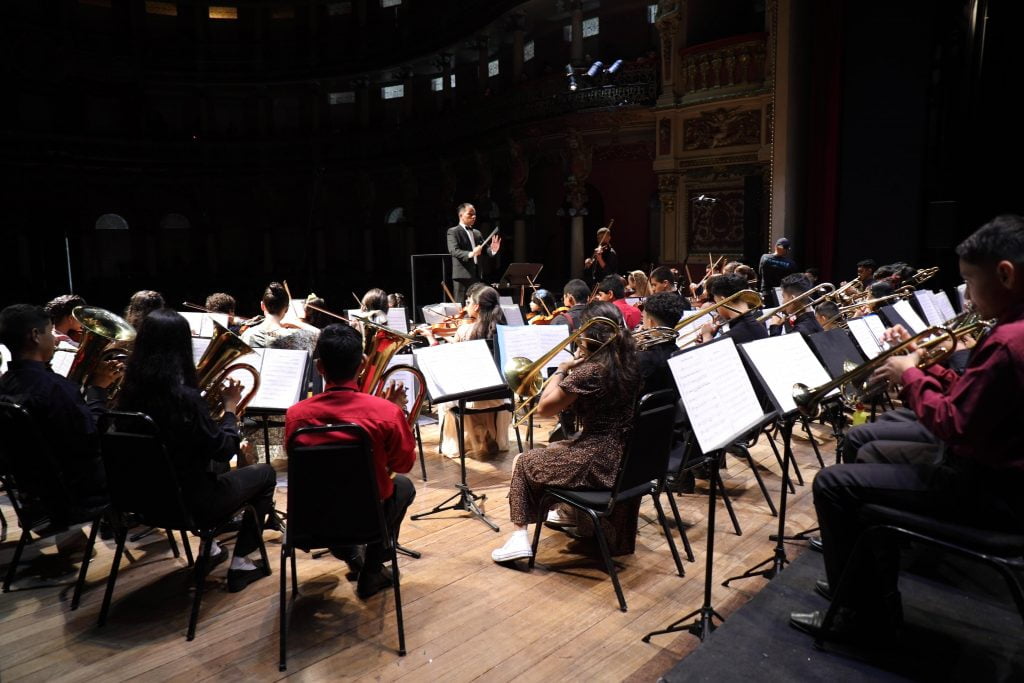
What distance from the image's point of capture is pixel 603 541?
3.08 m

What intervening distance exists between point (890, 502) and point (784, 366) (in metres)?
0.73

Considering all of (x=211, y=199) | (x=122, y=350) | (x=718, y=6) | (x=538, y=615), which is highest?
(x=718, y=6)

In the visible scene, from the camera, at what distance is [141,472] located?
2.83m

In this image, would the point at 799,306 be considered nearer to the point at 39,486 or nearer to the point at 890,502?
the point at 890,502

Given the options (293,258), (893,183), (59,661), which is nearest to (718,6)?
(893,183)

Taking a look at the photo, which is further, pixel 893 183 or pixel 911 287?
pixel 893 183

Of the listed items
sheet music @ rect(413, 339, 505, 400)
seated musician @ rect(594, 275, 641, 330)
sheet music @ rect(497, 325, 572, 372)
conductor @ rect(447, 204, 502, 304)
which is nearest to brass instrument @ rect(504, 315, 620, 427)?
sheet music @ rect(413, 339, 505, 400)

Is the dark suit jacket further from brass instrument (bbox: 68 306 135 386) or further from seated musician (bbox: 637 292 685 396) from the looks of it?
brass instrument (bbox: 68 306 135 386)

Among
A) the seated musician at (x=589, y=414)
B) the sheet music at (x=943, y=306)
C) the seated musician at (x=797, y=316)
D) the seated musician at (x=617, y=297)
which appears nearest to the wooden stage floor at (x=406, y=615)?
the seated musician at (x=589, y=414)

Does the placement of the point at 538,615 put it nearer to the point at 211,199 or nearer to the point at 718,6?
the point at 718,6

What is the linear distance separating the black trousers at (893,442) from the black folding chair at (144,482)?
3018mm

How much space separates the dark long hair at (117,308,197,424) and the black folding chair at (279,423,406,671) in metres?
0.65

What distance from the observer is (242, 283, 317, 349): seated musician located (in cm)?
481

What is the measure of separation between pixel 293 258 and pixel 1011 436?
2299cm
